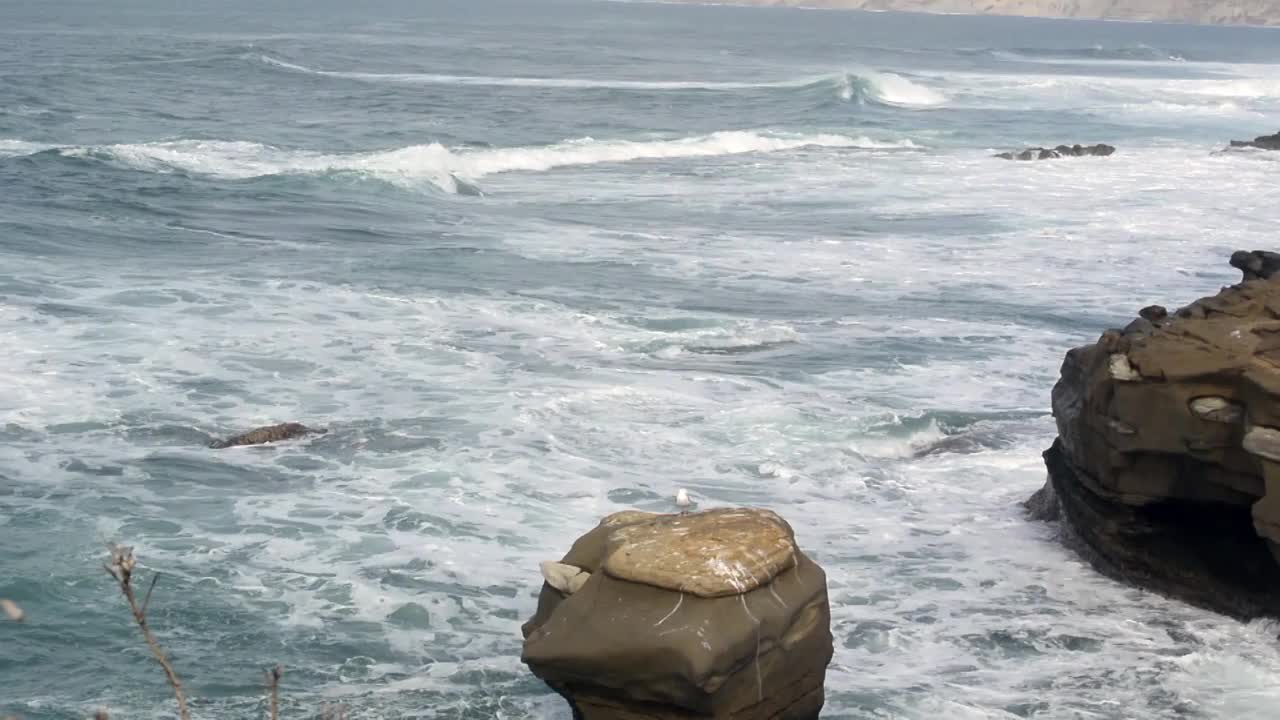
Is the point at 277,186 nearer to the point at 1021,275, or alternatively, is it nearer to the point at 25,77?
the point at 1021,275

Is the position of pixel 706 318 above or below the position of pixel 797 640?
below

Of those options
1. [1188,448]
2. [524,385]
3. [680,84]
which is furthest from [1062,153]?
[1188,448]

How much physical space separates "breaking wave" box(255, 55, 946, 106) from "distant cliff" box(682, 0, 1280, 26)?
123874mm

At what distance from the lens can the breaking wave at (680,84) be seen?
2232 inches

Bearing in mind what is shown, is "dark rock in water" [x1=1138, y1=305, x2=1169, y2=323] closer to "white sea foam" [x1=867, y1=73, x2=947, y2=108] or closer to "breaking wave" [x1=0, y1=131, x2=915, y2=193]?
"breaking wave" [x1=0, y1=131, x2=915, y2=193]

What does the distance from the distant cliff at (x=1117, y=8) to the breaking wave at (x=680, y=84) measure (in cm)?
A: 12387

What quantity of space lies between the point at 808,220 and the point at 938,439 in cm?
1368

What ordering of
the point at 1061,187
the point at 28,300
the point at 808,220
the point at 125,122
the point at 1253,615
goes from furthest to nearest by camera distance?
the point at 125,122
the point at 1061,187
the point at 808,220
the point at 28,300
the point at 1253,615

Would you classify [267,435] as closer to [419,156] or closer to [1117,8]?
[419,156]

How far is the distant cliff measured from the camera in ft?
565

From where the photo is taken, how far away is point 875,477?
12266 mm

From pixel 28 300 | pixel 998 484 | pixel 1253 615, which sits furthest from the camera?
pixel 28 300

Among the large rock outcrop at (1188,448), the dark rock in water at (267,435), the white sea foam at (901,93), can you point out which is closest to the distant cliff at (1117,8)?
the white sea foam at (901,93)

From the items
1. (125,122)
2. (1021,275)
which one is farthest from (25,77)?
(1021,275)
